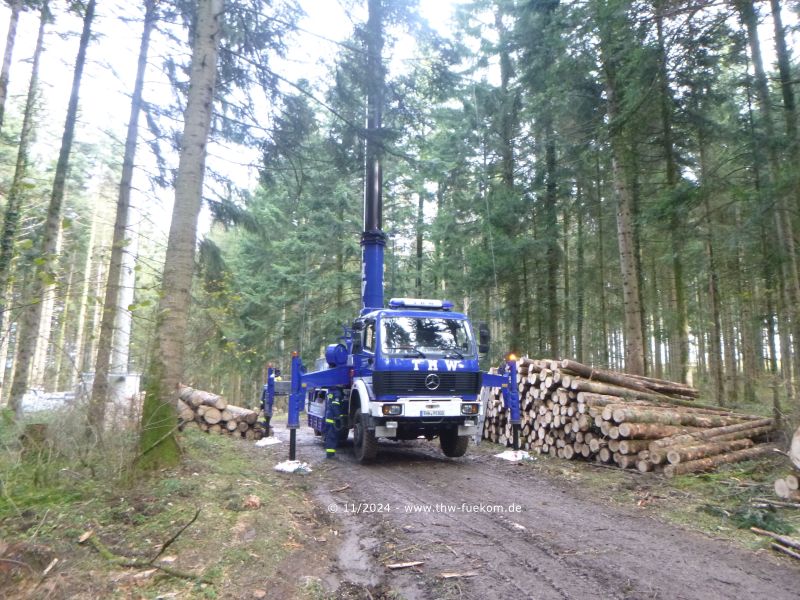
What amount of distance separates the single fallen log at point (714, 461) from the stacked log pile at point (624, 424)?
0.05 ft

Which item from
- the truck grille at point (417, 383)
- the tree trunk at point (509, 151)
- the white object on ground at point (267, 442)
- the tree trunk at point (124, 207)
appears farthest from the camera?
the tree trunk at point (509, 151)

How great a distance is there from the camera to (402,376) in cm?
→ 862

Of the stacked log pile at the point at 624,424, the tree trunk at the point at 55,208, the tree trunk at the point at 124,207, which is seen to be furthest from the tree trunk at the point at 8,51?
the stacked log pile at the point at 624,424

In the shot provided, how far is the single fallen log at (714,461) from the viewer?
7527 millimetres

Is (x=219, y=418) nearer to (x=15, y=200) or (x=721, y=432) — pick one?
(x=15, y=200)

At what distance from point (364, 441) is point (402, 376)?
4.83 ft

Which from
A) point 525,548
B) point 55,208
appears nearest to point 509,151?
point 55,208

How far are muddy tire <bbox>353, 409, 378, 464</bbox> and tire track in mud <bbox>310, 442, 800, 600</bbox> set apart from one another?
5.56 ft

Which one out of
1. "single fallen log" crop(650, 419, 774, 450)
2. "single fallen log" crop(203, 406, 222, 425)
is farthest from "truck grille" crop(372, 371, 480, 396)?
"single fallen log" crop(203, 406, 222, 425)

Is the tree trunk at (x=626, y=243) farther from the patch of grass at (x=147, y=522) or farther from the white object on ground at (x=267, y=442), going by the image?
the patch of grass at (x=147, y=522)

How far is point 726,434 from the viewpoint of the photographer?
29.1ft

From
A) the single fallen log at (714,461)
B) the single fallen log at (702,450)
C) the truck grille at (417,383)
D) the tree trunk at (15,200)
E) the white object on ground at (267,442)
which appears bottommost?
the white object on ground at (267,442)

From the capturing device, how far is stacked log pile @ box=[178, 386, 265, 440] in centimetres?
1237

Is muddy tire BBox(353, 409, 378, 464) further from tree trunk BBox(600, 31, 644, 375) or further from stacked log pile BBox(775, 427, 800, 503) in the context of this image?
tree trunk BBox(600, 31, 644, 375)
